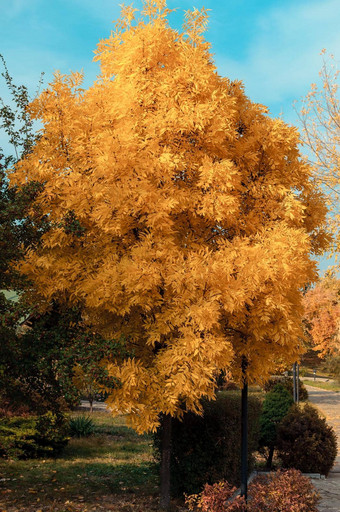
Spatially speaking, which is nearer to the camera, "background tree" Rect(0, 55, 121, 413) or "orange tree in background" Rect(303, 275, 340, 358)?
"background tree" Rect(0, 55, 121, 413)

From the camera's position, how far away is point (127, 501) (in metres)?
9.04

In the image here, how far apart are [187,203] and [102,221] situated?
1.33 metres

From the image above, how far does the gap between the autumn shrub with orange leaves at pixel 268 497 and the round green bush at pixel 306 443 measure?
10.6 ft

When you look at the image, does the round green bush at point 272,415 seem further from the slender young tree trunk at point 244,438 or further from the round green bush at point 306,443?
the slender young tree trunk at point 244,438

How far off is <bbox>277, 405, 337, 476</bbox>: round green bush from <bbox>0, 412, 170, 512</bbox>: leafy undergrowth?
288 cm

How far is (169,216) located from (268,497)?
13.7 feet

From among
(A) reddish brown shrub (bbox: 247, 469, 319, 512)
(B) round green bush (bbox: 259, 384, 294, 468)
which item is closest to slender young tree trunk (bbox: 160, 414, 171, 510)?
(A) reddish brown shrub (bbox: 247, 469, 319, 512)

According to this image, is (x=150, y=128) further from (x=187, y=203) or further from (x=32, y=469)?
(x=32, y=469)

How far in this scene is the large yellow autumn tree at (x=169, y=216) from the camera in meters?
7.27

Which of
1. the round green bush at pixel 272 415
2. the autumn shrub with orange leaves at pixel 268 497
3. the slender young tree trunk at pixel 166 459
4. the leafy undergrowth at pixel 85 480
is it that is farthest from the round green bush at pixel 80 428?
the autumn shrub with orange leaves at pixel 268 497

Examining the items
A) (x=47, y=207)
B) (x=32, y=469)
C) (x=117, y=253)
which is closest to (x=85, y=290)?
(x=117, y=253)

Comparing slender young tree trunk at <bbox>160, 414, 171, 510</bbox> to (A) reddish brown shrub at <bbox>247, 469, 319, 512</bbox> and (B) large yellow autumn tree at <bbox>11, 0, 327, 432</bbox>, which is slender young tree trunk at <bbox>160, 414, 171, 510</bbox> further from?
(A) reddish brown shrub at <bbox>247, 469, 319, 512</bbox>

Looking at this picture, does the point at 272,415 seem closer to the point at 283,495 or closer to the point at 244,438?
the point at 244,438

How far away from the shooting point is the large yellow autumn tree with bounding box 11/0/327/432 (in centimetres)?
727
